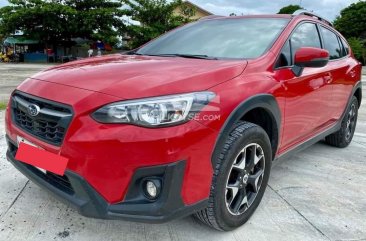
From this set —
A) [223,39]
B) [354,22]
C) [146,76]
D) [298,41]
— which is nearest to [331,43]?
[298,41]

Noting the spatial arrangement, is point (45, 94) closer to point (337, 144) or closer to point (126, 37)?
point (337, 144)

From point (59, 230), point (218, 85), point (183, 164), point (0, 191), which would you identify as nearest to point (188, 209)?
point (183, 164)

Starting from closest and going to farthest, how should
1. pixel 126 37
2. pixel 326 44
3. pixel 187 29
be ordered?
pixel 187 29
pixel 326 44
pixel 126 37

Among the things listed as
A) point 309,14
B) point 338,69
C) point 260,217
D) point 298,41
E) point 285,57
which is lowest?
point 260,217

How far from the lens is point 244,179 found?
2.58 m

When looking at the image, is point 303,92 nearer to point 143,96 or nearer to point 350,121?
point 143,96

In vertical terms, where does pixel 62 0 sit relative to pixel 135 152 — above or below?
above

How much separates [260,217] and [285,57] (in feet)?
4.22

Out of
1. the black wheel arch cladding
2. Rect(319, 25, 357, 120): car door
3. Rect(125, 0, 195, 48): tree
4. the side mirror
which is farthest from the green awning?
the black wheel arch cladding

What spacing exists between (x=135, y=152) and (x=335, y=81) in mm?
2689

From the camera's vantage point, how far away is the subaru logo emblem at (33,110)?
228 centimetres

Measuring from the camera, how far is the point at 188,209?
214 centimetres

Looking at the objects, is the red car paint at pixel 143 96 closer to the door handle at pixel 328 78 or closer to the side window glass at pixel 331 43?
the door handle at pixel 328 78

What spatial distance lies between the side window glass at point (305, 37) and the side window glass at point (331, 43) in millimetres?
228
